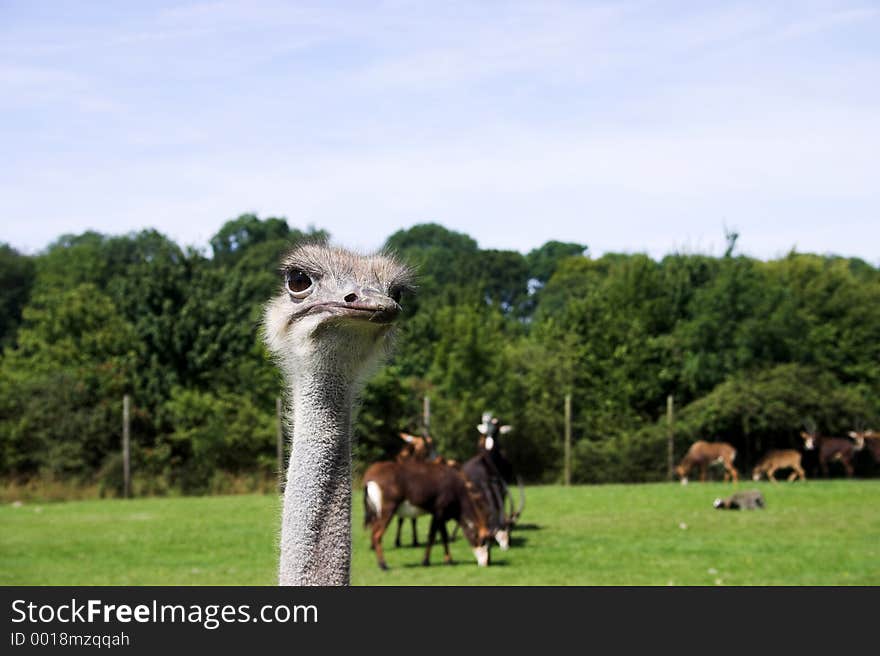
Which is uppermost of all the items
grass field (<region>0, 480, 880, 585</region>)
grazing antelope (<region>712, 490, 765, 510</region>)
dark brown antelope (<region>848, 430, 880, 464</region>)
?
dark brown antelope (<region>848, 430, 880, 464</region>)

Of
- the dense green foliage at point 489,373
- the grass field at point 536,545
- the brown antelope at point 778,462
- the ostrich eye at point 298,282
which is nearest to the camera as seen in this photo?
the ostrich eye at point 298,282

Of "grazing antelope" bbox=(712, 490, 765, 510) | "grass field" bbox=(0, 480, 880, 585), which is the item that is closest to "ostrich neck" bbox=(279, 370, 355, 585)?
"grass field" bbox=(0, 480, 880, 585)

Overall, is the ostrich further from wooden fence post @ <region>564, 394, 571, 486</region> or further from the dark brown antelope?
the dark brown antelope

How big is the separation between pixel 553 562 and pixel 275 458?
428 inches

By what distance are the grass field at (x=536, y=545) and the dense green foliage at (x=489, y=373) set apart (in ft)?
9.30

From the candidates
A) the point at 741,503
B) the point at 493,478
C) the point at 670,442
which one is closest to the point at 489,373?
the point at 670,442

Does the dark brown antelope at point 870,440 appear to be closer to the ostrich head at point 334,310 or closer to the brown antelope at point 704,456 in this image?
the brown antelope at point 704,456

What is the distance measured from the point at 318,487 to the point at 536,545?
9.23 metres

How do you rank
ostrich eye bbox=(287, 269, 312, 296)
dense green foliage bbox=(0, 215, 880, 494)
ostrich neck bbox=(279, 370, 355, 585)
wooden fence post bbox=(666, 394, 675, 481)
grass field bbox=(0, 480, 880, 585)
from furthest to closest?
1. wooden fence post bbox=(666, 394, 675, 481)
2. dense green foliage bbox=(0, 215, 880, 494)
3. grass field bbox=(0, 480, 880, 585)
4. ostrich eye bbox=(287, 269, 312, 296)
5. ostrich neck bbox=(279, 370, 355, 585)

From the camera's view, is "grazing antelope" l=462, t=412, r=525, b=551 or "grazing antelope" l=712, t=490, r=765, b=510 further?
"grazing antelope" l=712, t=490, r=765, b=510

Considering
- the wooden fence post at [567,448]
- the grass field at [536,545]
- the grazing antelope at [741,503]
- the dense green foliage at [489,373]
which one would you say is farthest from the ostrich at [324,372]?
the wooden fence post at [567,448]

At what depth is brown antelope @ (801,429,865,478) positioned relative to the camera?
23719mm

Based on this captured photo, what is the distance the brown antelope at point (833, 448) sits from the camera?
2372 cm

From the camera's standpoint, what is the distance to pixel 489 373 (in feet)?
76.4
